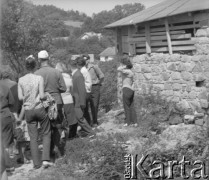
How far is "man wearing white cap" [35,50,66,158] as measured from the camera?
6711mm

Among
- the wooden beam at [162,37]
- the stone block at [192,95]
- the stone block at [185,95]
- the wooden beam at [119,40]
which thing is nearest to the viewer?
the stone block at [192,95]

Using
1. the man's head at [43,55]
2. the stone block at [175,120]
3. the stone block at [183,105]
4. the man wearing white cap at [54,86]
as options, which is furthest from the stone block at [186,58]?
the man's head at [43,55]

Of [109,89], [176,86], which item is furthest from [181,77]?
[109,89]

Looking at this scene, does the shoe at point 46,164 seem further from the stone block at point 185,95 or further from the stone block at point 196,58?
the stone block at point 196,58

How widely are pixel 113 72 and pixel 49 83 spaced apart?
28.6 ft

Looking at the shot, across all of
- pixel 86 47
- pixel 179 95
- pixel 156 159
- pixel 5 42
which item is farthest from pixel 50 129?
pixel 86 47

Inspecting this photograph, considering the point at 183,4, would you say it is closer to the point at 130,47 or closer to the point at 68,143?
the point at 130,47

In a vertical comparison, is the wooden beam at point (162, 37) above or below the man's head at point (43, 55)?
above

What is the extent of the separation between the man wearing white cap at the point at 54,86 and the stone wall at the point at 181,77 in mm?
3675

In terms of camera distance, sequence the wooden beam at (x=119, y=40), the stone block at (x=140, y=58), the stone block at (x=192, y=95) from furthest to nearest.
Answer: the wooden beam at (x=119, y=40)
the stone block at (x=140, y=58)
the stone block at (x=192, y=95)

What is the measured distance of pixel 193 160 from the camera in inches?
218

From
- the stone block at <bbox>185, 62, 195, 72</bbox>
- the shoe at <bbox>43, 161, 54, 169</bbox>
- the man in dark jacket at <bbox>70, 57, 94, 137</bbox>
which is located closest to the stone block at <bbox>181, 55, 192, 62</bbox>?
the stone block at <bbox>185, 62, 195, 72</bbox>

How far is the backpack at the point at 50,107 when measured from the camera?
6363 millimetres

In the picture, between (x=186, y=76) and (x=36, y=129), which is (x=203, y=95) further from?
(x=36, y=129)
